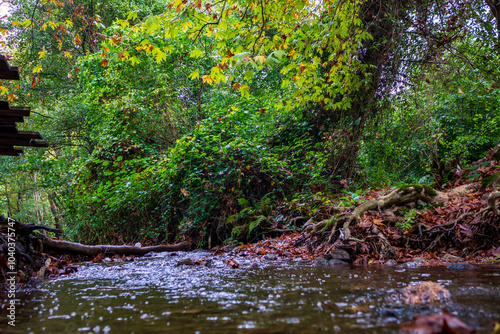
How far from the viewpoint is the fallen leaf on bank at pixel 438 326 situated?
0.98m

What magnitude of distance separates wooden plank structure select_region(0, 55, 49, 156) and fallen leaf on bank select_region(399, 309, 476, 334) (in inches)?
144

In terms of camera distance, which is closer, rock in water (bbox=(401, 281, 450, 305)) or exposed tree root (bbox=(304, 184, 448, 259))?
rock in water (bbox=(401, 281, 450, 305))

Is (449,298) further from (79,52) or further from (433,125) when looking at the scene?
(79,52)

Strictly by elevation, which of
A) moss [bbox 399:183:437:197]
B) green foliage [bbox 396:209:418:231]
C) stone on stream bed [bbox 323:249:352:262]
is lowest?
stone on stream bed [bbox 323:249:352:262]

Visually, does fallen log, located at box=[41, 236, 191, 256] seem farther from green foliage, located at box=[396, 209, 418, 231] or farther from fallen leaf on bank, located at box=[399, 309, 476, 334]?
green foliage, located at box=[396, 209, 418, 231]

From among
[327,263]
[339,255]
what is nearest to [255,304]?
[327,263]

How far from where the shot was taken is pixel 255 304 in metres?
1.83

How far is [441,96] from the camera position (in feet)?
28.7

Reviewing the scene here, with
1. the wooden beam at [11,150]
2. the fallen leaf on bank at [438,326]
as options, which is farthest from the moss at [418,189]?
the wooden beam at [11,150]

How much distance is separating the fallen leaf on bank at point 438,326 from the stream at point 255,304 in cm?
6

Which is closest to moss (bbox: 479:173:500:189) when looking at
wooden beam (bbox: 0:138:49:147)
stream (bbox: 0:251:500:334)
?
stream (bbox: 0:251:500:334)

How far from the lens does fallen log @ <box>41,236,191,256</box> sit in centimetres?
456

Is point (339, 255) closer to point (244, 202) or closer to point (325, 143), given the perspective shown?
point (244, 202)

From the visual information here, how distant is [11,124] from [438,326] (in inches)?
171
